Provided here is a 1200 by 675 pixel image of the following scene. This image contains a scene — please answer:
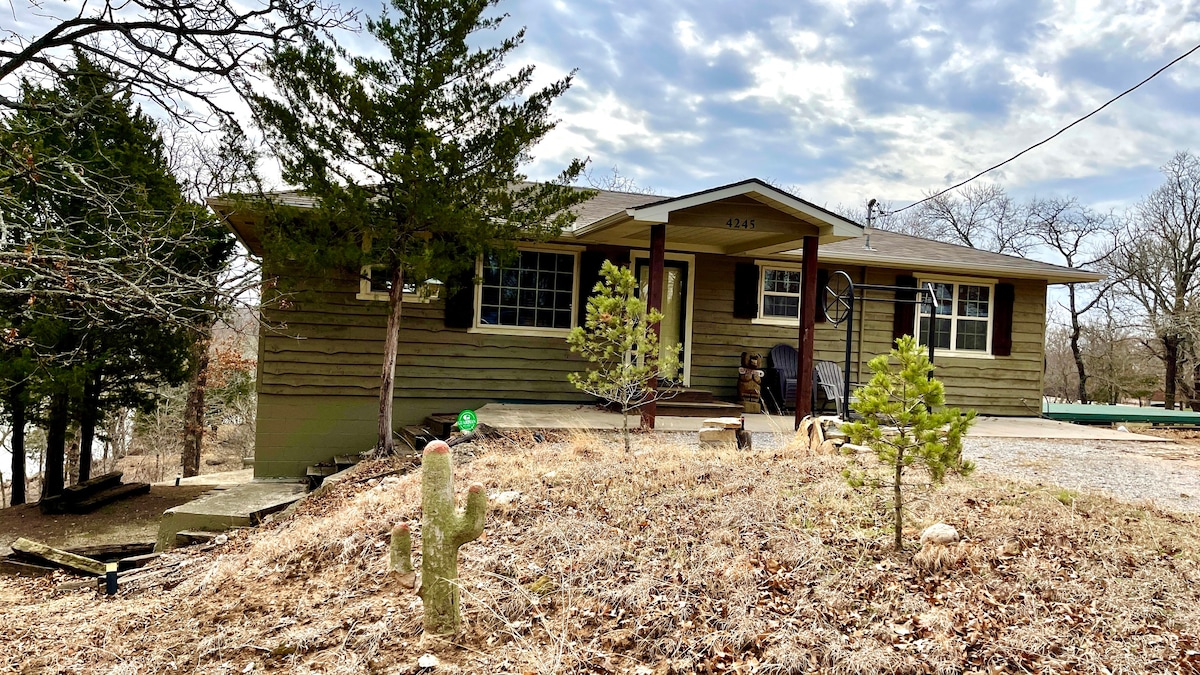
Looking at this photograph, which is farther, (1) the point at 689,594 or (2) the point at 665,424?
(2) the point at 665,424

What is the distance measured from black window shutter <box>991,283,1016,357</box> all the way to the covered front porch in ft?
11.4

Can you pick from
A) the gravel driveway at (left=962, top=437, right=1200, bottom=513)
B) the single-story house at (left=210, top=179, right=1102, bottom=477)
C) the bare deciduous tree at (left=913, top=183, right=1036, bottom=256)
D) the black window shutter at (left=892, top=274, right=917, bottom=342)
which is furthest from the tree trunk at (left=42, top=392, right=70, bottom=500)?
the bare deciduous tree at (left=913, top=183, right=1036, bottom=256)

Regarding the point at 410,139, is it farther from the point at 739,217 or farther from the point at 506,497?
the point at 506,497

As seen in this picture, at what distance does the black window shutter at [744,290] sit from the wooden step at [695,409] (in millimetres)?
1540

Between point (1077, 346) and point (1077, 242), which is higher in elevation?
point (1077, 242)

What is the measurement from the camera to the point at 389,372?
730cm

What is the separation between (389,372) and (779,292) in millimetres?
5671

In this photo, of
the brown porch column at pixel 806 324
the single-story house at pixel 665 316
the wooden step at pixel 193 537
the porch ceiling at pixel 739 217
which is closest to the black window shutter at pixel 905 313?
the single-story house at pixel 665 316

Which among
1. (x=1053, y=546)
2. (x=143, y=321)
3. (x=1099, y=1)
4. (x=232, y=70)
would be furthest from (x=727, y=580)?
(x=1099, y=1)

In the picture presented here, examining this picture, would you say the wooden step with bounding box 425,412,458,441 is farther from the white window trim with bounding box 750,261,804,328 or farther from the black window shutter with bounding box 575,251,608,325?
the white window trim with bounding box 750,261,804,328

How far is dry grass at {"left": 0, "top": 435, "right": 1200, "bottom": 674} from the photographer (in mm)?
2748

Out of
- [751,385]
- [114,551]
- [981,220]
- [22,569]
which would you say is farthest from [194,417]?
[981,220]

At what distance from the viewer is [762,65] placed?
14227 mm

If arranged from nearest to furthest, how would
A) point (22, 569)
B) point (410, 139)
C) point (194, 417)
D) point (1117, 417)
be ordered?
1. point (22, 569)
2. point (410, 139)
3. point (1117, 417)
4. point (194, 417)
